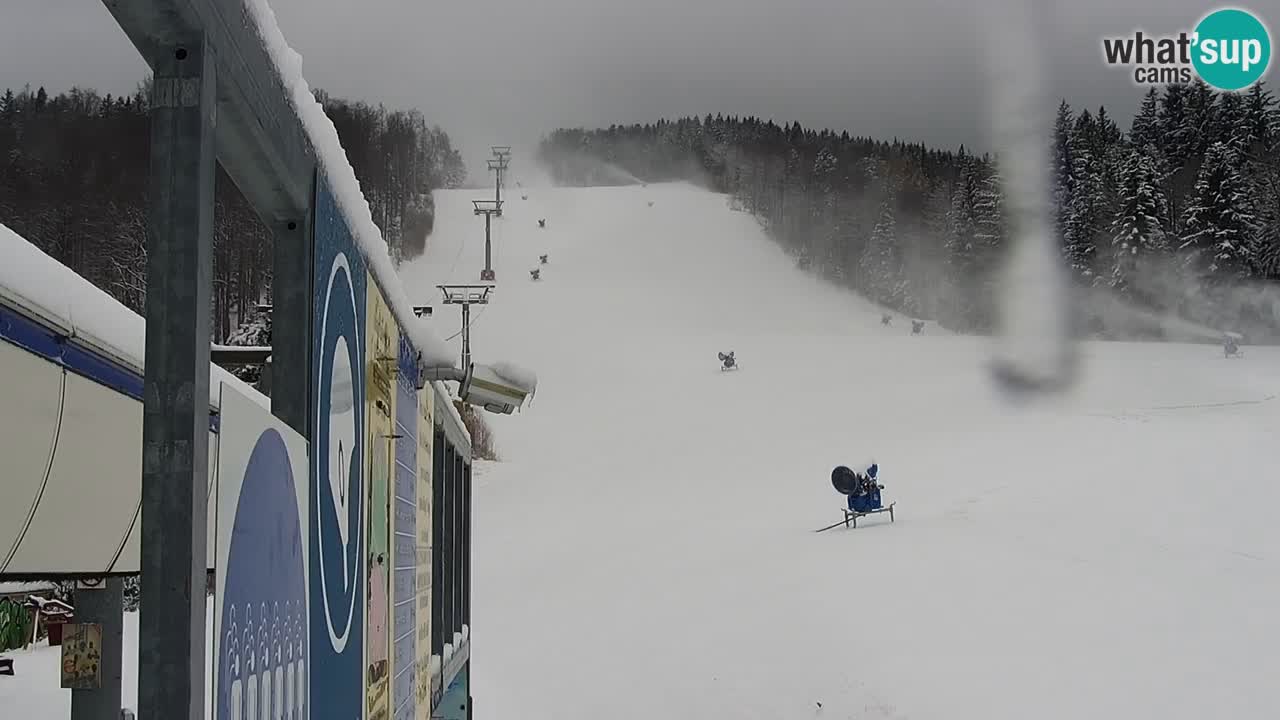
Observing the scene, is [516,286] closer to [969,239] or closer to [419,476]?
[969,239]

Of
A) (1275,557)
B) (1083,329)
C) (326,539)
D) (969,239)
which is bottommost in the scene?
(1275,557)

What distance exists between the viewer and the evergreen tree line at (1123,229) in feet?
146

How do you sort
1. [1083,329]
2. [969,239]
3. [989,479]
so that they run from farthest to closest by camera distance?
[969,239], [1083,329], [989,479]

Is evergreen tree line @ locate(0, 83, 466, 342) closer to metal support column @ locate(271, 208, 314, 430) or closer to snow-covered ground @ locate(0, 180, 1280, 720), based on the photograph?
metal support column @ locate(271, 208, 314, 430)

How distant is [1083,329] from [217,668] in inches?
1736

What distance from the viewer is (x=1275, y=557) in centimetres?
1457

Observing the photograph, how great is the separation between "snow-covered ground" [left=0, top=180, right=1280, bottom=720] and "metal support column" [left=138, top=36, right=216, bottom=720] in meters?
6.00

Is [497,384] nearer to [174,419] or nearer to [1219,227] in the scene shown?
[174,419]

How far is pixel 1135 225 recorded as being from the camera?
147 feet

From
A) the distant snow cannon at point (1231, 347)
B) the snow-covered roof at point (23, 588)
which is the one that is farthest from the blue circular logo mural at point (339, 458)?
the distant snow cannon at point (1231, 347)

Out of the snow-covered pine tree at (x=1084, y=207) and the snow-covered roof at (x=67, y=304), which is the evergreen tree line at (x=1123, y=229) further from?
the snow-covered roof at (x=67, y=304)

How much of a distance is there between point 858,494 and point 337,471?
16.0 meters

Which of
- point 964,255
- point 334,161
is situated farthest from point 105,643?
point 964,255

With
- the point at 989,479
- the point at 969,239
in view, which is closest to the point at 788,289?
the point at 969,239
